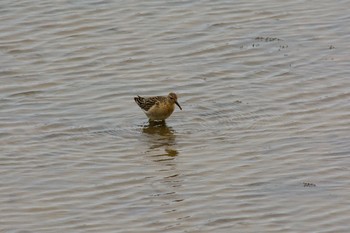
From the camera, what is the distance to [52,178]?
13633 mm

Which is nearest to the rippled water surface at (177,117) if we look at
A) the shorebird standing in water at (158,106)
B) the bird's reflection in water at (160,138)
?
the bird's reflection in water at (160,138)

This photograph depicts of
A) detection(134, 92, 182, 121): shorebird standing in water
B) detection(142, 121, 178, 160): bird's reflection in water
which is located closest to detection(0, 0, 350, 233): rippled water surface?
detection(142, 121, 178, 160): bird's reflection in water

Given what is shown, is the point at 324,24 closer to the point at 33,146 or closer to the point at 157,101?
the point at 157,101

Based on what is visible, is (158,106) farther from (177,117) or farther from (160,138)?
(177,117)

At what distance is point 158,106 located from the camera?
1596 centimetres

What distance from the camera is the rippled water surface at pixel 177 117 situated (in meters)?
12.5

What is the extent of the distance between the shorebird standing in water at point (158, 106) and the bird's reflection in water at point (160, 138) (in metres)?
0.12

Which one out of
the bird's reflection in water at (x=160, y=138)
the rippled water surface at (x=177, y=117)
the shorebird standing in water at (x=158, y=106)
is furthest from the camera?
the shorebird standing in water at (x=158, y=106)

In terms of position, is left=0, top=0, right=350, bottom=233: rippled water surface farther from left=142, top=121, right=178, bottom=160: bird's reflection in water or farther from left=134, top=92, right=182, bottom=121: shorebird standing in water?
left=134, top=92, right=182, bottom=121: shorebird standing in water

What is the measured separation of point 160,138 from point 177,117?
909mm

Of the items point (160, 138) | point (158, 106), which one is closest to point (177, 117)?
point (158, 106)

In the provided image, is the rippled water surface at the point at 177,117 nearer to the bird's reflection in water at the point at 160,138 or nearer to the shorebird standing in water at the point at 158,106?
the bird's reflection in water at the point at 160,138

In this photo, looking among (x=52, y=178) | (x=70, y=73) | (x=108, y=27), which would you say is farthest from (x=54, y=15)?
(x=52, y=178)

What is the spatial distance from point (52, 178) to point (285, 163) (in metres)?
2.99
